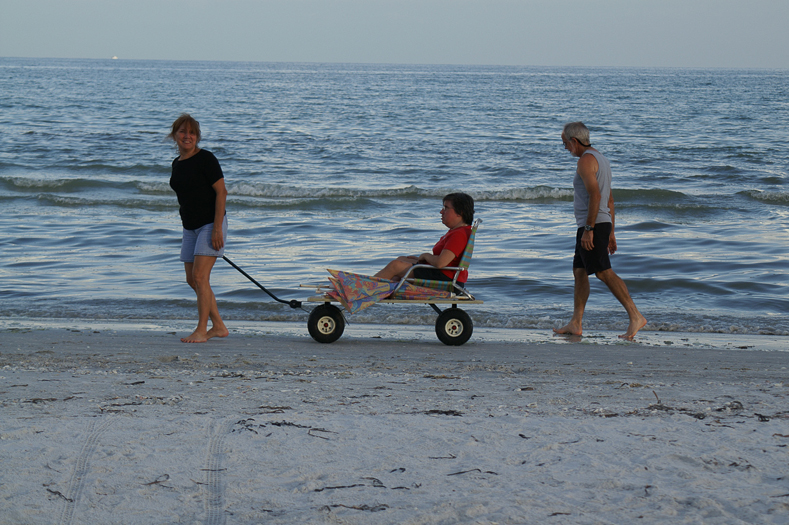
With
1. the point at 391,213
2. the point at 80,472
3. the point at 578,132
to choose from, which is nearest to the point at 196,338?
the point at 80,472

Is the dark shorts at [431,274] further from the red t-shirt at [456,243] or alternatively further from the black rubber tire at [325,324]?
the black rubber tire at [325,324]

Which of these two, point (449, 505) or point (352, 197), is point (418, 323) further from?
point (352, 197)

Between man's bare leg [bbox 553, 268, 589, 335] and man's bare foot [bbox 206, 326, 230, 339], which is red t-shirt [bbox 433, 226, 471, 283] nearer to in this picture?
man's bare leg [bbox 553, 268, 589, 335]

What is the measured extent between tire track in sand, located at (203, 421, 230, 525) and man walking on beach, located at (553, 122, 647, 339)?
3640mm

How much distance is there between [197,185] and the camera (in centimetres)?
561

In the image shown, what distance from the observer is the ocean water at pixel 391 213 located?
787 cm

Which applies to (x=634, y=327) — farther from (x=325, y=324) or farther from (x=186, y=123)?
(x=186, y=123)

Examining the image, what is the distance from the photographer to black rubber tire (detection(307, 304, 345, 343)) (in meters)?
5.92

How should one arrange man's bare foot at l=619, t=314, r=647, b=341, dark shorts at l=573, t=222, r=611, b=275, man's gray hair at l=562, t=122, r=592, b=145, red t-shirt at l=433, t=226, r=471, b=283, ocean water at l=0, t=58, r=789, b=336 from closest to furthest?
red t-shirt at l=433, t=226, r=471, b=283
man's gray hair at l=562, t=122, r=592, b=145
dark shorts at l=573, t=222, r=611, b=275
man's bare foot at l=619, t=314, r=647, b=341
ocean water at l=0, t=58, r=789, b=336

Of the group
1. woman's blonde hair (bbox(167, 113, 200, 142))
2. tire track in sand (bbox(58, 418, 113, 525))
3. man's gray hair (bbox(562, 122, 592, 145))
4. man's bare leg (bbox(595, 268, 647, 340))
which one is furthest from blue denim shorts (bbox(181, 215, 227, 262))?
man's bare leg (bbox(595, 268, 647, 340))

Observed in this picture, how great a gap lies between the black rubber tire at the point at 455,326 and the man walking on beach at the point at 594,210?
1174 millimetres

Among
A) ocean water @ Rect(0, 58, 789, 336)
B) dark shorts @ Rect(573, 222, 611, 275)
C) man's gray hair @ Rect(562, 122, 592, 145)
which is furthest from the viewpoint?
ocean water @ Rect(0, 58, 789, 336)

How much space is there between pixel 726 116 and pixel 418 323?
3624 centimetres

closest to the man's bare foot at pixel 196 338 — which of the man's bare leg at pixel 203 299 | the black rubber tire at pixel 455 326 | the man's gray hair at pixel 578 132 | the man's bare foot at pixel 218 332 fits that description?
the man's bare leg at pixel 203 299
